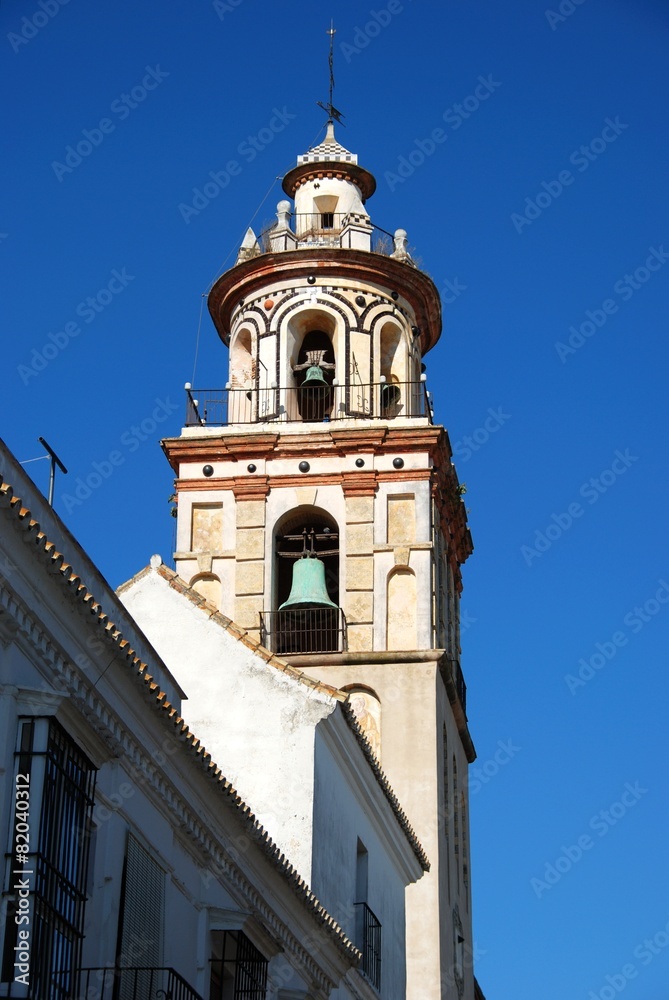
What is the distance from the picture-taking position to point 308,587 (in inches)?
1275

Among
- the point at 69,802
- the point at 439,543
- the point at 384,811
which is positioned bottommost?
the point at 69,802

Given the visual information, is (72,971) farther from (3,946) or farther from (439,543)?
(439,543)

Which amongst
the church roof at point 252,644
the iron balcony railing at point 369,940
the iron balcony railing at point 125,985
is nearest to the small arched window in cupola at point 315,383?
the church roof at point 252,644

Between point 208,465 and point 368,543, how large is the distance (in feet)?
9.92

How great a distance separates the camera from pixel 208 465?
34031 mm

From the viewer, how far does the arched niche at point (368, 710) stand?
31656mm

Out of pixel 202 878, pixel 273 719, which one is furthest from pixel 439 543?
pixel 202 878

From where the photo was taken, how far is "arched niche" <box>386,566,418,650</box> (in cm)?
3256

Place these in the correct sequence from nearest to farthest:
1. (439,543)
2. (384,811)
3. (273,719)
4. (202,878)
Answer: (202,878) → (273,719) → (384,811) → (439,543)

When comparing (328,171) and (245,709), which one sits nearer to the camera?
(245,709)

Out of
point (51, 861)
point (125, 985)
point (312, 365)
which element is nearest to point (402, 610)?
point (312, 365)

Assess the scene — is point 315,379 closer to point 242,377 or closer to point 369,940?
point 242,377

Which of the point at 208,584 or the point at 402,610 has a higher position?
the point at 208,584

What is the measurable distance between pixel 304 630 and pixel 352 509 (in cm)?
222
